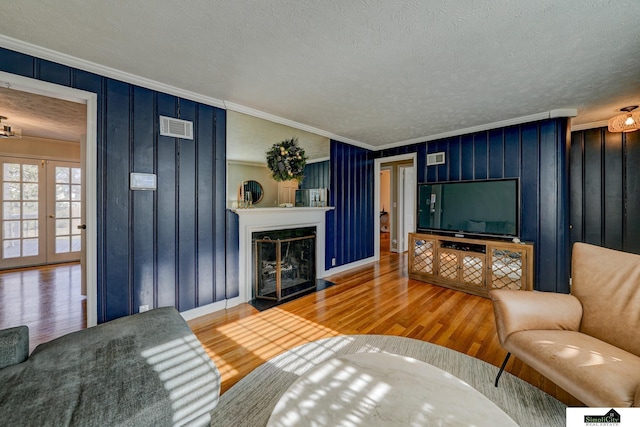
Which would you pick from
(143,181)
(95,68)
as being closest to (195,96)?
(95,68)

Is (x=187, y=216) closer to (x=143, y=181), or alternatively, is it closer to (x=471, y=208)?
(x=143, y=181)

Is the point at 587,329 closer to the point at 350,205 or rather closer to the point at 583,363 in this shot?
the point at 583,363

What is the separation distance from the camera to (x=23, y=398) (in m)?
0.95

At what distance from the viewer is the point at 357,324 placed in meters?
2.60

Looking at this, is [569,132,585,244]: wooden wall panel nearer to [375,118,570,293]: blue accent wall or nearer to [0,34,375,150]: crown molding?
[375,118,570,293]: blue accent wall

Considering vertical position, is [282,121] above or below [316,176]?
above

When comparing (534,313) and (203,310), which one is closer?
(534,313)

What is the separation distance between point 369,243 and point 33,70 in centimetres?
494

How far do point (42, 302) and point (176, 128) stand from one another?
112 inches

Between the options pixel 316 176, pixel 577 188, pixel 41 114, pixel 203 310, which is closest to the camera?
pixel 203 310

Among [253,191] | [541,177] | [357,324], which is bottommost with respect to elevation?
[357,324]

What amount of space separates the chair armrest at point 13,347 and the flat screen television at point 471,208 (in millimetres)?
4501

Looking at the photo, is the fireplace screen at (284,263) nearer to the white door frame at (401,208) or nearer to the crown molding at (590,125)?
the white door frame at (401,208)

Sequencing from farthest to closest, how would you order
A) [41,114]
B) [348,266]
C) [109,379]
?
[348,266], [41,114], [109,379]
